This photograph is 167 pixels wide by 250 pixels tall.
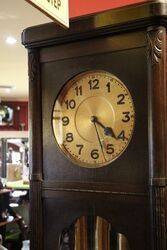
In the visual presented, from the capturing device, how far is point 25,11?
12.0 feet

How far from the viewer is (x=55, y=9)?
114 centimetres

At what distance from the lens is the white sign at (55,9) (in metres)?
1.05

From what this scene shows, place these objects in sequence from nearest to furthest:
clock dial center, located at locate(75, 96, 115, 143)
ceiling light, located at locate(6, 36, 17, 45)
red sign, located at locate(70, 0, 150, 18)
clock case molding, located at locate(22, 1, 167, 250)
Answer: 1. clock case molding, located at locate(22, 1, 167, 250)
2. clock dial center, located at locate(75, 96, 115, 143)
3. red sign, located at locate(70, 0, 150, 18)
4. ceiling light, located at locate(6, 36, 17, 45)

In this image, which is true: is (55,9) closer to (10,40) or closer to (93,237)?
(93,237)

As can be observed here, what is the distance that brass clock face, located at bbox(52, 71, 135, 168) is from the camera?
1.23 meters

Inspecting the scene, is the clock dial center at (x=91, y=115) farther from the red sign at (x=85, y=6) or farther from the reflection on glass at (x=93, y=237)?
the red sign at (x=85, y=6)

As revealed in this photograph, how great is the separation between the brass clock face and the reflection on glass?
0.63 feet

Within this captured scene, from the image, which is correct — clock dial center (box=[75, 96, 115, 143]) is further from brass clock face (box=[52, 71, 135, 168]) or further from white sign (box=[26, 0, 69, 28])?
white sign (box=[26, 0, 69, 28])

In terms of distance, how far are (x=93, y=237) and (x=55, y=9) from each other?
0.75m

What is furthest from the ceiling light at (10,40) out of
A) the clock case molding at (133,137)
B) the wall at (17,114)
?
the wall at (17,114)

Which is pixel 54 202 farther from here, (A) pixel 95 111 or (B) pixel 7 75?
(B) pixel 7 75

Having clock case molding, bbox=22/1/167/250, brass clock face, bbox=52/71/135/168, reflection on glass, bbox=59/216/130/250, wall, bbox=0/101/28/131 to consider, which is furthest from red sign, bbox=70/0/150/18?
wall, bbox=0/101/28/131

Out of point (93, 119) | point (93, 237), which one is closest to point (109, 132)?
point (93, 119)

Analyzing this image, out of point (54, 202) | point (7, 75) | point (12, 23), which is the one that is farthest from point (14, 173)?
point (54, 202)
